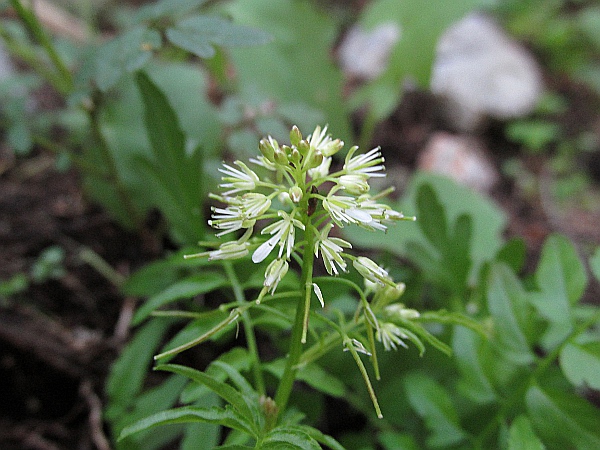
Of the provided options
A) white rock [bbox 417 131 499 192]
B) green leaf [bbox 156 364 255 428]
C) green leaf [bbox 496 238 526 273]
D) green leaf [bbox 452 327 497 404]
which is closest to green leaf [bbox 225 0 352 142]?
white rock [bbox 417 131 499 192]

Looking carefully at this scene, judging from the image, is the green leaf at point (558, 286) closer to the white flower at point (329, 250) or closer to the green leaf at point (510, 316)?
the green leaf at point (510, 316)

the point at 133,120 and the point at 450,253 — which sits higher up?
the point at 133,120

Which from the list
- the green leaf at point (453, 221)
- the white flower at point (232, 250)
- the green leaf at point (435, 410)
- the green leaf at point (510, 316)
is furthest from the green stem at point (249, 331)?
the green leaf at point (453, 221)

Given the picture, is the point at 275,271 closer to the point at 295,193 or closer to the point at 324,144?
the point at 295,193

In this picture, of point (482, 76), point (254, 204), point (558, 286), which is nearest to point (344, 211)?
point (254, 204)

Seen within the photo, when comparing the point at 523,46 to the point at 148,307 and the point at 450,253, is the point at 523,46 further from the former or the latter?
the point at 148,307

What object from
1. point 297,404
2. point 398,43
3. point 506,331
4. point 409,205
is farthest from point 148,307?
point 398,43
